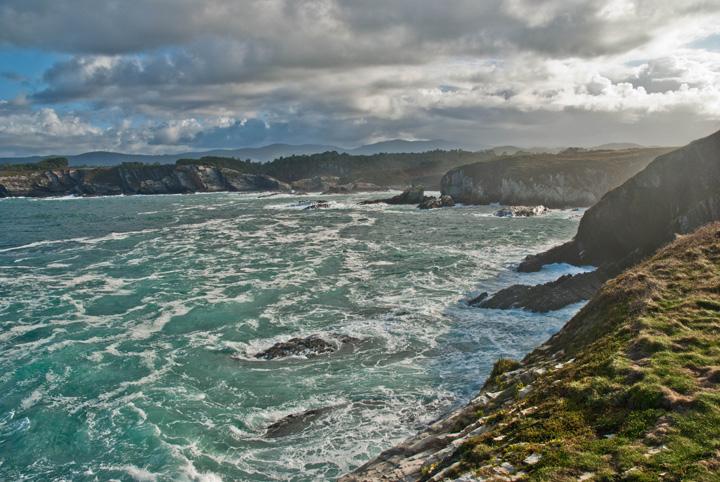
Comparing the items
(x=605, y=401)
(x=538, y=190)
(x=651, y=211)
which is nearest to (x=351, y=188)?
(x=538, y=190)

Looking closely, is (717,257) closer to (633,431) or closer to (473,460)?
(633,431)

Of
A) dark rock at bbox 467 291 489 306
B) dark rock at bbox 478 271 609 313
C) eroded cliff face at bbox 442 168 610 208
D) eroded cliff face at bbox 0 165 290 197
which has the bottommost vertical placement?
dark rock at bbox 467 291 489 306

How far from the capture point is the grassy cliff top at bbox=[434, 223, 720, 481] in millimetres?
9023

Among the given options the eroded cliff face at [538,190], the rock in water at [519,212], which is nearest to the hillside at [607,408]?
the rock in water at [519,212]

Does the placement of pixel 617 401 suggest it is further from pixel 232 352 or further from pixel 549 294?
pixel 549 294

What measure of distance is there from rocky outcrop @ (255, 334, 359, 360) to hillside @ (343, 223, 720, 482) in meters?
9.47

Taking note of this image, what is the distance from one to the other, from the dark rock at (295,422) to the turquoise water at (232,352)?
0.97 ft

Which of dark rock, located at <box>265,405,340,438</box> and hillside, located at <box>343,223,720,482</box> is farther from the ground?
hillside, located at <box>343,223,720,482</box>

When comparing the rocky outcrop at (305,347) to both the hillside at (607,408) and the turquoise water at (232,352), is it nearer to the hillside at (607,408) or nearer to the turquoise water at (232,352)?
the turquoise water at (232,352)

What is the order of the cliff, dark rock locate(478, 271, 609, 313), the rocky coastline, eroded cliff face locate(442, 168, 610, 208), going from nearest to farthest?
the rocky coastline
dark rock locate(478, 271, 609, 313)
eroded cliff face locate(442, 168, 610, 208)
the cliff

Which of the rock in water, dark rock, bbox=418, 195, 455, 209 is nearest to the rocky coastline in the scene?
the rock in water

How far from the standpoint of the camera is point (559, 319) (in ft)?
92.0

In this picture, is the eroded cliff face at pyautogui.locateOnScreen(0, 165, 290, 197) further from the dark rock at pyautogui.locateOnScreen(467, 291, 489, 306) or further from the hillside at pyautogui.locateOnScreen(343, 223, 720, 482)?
the hillside at pyautogui.locateOnScreen(343, 223, 720, 482)

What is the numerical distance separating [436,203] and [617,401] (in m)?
103
